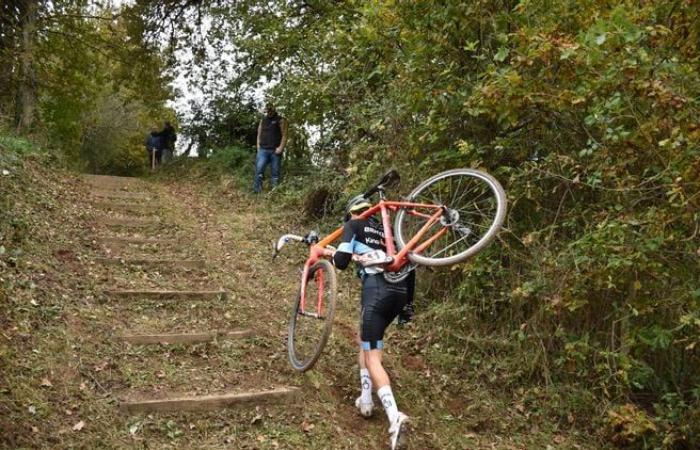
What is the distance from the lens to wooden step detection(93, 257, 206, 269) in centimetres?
728

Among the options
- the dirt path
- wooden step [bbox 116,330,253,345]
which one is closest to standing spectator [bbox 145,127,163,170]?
the dirt path

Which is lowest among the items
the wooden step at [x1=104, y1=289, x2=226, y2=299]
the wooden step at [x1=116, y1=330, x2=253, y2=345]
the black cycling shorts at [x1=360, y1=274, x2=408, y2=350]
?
the wooden step at [x1=116, y1=330, x2=253, y2=345]

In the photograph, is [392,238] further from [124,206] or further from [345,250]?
[124,206]

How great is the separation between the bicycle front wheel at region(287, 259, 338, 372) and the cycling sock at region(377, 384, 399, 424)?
23.6 inches

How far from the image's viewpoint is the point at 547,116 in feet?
18.6

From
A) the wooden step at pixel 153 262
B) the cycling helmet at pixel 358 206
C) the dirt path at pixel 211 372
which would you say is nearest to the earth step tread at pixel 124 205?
the dirt path at pixel 211 372

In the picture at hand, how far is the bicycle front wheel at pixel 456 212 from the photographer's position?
4.52m

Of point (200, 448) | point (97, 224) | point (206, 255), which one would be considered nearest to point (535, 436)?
point (200, 448)

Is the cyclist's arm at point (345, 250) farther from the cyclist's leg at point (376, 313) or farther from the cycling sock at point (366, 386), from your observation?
the cycling sock at point (366, 386)

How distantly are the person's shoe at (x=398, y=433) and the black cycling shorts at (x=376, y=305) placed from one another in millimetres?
615

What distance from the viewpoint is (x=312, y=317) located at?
18.5 feet

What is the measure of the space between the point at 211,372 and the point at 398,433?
185cm

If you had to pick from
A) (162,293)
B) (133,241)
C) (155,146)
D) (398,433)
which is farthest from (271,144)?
(398,433)

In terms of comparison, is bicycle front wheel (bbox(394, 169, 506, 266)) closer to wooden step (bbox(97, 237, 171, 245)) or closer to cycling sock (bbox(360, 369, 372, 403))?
cycling sock (bbox(360, 369, 372, 403))
